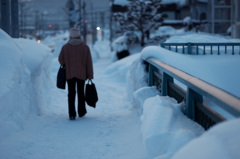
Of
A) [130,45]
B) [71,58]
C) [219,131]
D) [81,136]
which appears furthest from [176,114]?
[130,45]

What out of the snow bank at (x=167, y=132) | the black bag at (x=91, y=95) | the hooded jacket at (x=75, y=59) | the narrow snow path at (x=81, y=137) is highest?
the hooded jacket at (x=75, y=59)

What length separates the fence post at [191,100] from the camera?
3387 millimetres

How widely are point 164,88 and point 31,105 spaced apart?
2.57 metres

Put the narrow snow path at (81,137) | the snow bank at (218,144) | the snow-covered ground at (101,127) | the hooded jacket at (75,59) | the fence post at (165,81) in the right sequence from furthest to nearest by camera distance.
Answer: the hooded jacket at (75,59) → the fence post at (165,81) → the narrow snow path at (81,137) → the snow-covered ground at (101,127) → the snow bank at (218,144)

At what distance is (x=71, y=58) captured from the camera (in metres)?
6.50

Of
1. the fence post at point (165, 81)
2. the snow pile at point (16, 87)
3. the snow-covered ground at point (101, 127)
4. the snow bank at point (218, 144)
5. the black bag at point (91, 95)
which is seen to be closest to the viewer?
the snow bank at point (218, 144)

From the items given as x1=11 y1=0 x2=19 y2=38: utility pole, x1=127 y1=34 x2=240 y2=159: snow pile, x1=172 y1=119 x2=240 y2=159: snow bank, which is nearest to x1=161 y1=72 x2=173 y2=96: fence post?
x1=127 y1=34 x2=240 y2=159: snow pile

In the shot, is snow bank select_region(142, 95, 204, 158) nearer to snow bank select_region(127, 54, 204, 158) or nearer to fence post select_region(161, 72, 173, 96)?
snow bank select_region(127, 54, 204, 158)

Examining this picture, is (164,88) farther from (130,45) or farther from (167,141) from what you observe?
(130,45)

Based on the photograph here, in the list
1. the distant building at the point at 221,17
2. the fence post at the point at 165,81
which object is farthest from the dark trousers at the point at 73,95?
the distant building at the point at 221,17

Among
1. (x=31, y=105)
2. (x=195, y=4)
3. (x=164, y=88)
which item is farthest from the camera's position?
(x=195, y=4)

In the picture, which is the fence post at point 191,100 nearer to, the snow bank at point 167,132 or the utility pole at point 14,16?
the snow bank at point 167,132

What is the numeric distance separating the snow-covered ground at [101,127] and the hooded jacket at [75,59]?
0.71m

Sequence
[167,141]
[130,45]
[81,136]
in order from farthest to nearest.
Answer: [130,45] → [81,136] → [167,141]
